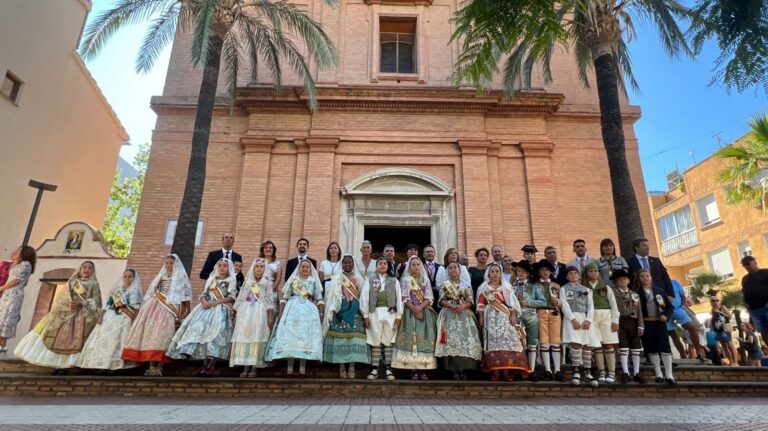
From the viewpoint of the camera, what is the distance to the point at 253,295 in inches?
252

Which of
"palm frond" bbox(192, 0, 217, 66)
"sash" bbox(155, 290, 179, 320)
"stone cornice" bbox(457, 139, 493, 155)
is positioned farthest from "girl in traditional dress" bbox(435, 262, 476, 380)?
"palm frond" bbox(192, 0, 217, 66)

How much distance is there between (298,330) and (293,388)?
76cm

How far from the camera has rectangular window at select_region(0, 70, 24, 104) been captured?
14.0 metres

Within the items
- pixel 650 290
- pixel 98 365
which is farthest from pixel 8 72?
pixel 650 290

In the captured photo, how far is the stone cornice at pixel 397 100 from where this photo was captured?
12.2 metres

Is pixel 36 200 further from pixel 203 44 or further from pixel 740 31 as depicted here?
pixel 740 31

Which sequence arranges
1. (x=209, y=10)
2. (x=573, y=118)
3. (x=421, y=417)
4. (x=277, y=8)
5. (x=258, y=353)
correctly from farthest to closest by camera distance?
1. (x=573, y=118)
2. (x=277, y=8)
3. (x=209, y=10)
4. (x=258, y=353)
5. (x=421, y=417)

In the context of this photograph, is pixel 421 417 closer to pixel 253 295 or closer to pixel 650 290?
pixel 253 295

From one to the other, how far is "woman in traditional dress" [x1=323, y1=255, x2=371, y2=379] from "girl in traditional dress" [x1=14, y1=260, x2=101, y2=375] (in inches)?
141

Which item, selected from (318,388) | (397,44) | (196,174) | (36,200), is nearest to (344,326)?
(318,388)

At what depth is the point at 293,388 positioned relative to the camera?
18.2ft

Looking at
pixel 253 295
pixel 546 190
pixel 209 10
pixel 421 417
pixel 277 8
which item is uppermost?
pixel 277 8

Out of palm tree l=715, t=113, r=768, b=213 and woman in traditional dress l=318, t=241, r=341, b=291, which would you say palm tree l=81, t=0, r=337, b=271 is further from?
palm tree l=715, t=113, r=768, b=213

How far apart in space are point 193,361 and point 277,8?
26.8 feet
